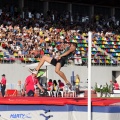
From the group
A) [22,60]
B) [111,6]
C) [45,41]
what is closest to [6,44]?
[22,60]

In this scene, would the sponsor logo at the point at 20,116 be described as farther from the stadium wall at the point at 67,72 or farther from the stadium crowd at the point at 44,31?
the stadium crowd at the point at 44,31

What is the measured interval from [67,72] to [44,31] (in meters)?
4.57

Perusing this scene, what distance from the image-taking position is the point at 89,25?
38062mm

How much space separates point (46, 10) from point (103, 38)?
5.57 metres

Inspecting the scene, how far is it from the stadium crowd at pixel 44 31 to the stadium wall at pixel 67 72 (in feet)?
2.76

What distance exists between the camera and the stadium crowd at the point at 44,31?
99.1ft

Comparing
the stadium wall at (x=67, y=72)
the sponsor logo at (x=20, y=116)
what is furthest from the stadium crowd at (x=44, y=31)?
the sponsor logo at (x=20, y=116)

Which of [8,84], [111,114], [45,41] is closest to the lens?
[111,114]

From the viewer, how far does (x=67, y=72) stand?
30.7 m

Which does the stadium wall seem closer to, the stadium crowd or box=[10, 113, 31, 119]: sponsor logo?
the stadium crowd

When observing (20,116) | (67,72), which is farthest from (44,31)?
(20,116)

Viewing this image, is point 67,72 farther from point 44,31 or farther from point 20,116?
point 20,116

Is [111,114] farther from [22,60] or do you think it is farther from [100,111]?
[22,60]

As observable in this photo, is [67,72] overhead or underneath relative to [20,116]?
overhead
